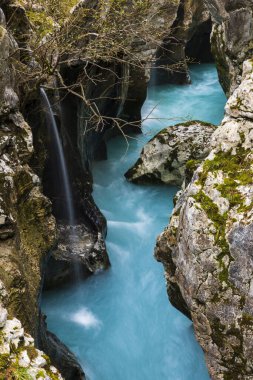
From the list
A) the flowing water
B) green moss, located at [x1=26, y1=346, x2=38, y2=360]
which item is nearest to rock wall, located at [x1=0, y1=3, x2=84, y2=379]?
green moss, located at [x1=26, y1=346, x2=38, y2=360]

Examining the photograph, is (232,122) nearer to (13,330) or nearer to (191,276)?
(191,276)

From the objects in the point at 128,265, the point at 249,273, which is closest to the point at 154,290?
the point at 128,265

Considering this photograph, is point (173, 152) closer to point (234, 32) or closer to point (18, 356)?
point (234, 32)

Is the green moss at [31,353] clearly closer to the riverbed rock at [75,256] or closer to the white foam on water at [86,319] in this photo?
the white foam on water at [86,319]

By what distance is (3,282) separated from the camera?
513 cm

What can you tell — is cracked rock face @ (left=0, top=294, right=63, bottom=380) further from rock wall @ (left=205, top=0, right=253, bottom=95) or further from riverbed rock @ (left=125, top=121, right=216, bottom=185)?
rock wall @ (left=205, top=0, right=253, bottom=95)

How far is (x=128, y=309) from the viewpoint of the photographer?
9703 mm

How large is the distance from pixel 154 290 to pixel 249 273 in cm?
513

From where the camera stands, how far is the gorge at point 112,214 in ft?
18.0

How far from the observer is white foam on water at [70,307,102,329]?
9359mm

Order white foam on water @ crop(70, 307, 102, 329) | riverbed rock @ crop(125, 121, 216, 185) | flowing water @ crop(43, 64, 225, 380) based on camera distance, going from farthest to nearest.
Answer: riverbed rock @ crop(125, 121, 216, 185) → white foam on water @ crop(70, 307, 102, 329) → flowing water @ crop(43, 64, 225, 380)

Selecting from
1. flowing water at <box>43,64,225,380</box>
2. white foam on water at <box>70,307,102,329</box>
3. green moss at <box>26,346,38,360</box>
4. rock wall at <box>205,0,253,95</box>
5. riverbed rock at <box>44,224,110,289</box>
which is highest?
rock wall at <box>205,0,253,95</box>

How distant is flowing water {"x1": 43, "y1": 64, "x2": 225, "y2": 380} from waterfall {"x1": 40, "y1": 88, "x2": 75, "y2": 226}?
1.46m

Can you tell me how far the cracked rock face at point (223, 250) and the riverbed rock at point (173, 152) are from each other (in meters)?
6.59
